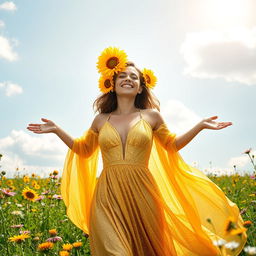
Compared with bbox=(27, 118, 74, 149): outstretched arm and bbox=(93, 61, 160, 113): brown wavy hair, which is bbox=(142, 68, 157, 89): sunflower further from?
bbox=(27, 118, 74, 149): outstretched arm

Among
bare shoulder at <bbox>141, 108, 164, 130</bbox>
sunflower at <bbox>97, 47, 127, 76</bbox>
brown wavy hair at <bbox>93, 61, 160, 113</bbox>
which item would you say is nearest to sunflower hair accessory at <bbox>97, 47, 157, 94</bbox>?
sunflower at <bbox>97, 47, 127, 76</bbox>

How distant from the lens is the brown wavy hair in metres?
3.91

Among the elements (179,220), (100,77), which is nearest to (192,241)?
(179,220)

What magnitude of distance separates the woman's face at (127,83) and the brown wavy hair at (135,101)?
0.15m

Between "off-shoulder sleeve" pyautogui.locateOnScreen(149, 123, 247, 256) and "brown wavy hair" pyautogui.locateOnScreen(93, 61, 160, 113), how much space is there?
1.41 ft

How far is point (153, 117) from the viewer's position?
3684mm

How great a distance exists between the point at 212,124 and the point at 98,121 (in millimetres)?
1142

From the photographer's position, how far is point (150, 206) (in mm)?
3299

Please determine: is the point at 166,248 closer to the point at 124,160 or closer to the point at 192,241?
the point at 192,241

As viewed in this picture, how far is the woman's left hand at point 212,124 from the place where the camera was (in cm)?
344

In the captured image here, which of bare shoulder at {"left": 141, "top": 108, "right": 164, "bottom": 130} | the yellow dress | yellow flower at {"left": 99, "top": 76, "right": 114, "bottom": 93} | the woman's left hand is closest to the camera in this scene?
the yellow dress

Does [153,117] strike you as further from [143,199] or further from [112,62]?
[143,199]

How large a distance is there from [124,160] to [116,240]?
0.72 metres

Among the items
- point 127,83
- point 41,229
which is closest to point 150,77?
point 127,83
